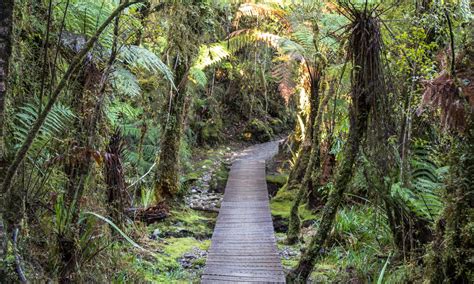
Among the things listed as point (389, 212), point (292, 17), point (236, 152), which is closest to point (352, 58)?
point (389, 212)

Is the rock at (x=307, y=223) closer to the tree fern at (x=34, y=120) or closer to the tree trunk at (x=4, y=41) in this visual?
the tree fern at (x=34, y=120)

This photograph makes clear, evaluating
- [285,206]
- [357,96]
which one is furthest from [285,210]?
[357,96]

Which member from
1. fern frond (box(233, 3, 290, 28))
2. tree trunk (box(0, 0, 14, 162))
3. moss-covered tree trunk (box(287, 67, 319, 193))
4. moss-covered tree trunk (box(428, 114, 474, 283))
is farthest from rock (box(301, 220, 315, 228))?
tree trunk (box(0, 0, 14, 162))

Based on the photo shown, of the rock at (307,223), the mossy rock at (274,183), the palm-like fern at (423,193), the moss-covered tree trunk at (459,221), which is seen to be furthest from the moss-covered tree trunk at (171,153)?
the moss-covered tree trunk at (459,221)

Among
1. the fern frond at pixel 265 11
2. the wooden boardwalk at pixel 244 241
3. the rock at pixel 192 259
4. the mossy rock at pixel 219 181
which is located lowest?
the rock at pixel 192 259

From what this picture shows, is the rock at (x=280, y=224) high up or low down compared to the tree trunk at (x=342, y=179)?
down

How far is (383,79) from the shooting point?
117 inches

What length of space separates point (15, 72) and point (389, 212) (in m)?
2.74

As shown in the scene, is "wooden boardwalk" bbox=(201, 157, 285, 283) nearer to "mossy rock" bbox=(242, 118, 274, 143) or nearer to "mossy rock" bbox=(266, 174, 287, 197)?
"mossy rock" bbox=(266, 174, 287, 197)

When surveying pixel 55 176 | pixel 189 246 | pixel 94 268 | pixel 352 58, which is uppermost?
pixel 352 58

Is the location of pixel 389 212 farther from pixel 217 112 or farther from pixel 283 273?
pixel 217 112

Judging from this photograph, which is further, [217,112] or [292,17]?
[217,112]

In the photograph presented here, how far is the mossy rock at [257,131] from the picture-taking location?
40.8 feet

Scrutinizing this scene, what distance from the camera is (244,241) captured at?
14.5 feet
